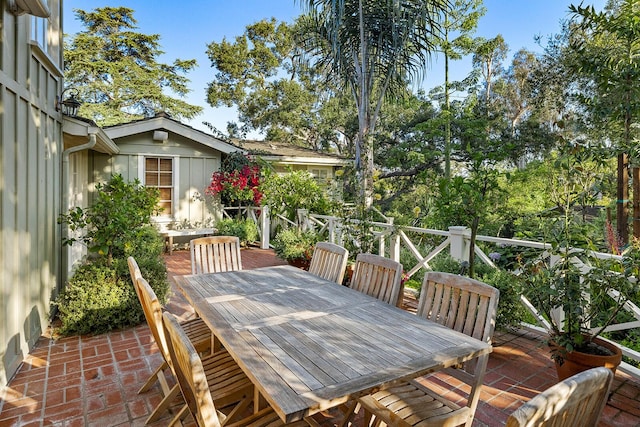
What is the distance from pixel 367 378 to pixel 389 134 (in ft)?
48.8

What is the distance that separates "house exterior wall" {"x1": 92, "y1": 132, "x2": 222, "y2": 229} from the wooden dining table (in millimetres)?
6416

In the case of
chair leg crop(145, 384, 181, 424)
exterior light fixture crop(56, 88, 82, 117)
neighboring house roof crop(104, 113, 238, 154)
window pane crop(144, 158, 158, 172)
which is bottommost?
chair leg crop(145, 384, 181, 424)

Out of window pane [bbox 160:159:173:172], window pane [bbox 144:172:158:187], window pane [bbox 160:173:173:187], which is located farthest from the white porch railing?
window pane [bbox 144:172:158:187]

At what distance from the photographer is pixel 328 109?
56.1 ft

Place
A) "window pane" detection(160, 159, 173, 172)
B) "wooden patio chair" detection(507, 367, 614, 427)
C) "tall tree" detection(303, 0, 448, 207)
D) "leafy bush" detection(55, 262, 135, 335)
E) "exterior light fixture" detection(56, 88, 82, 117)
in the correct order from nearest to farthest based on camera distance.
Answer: "wooden patio chair" detection(507, 367, 614, 427)
"leafy bush" detection(55, 262, 135, 335)
"exterior light fixture" detection(56, 88, 82, 117)
"tall tree" detection(303, 0, 448, 207)
"window pane" detection(160, 159, 173, 172)

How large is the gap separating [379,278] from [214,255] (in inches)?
74.8

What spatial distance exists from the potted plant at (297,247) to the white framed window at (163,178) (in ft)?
10.8

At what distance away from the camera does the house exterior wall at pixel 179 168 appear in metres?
8.23

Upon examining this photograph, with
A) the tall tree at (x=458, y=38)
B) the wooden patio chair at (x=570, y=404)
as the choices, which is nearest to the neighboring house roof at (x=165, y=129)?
the wooden patio chair at (x=570, y=404)

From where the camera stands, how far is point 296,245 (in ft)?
21.0

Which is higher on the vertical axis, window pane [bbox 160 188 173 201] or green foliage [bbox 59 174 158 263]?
window pane [bbox 160 188 173 201]

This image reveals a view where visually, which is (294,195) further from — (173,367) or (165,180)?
(173,367)

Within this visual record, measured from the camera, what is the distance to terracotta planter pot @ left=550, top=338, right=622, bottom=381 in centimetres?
258

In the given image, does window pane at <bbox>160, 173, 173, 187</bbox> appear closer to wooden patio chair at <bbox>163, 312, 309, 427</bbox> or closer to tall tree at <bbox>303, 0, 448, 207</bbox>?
tall tree at <bbox>303, 0, 448, 207</bbox>
